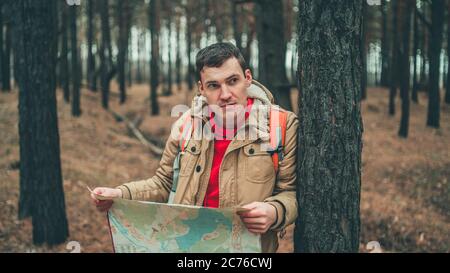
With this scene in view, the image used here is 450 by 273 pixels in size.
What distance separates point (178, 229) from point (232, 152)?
61 centimetres

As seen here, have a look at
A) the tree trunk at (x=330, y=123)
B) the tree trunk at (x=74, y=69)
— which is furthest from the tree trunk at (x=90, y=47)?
the tree trunk at (x=330, y=123)

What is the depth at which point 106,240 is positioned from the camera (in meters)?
7.70

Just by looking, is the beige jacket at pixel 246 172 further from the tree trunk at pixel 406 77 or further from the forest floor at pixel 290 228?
the tree trunk at pixel 406 77

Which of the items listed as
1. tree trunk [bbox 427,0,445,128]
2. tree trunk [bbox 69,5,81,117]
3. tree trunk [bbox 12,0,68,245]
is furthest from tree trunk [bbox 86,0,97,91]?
tree trunk [bbox 427,0,445,128]

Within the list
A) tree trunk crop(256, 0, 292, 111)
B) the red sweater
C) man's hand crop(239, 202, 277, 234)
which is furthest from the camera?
tree trunk crop(256, 0, 292, 111)

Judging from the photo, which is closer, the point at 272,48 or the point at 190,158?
the point at 190,158

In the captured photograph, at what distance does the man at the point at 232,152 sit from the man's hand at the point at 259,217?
0.11 feet

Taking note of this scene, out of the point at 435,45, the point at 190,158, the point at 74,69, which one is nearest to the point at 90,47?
the point at 74,69

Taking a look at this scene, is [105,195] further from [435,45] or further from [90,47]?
[90,47]

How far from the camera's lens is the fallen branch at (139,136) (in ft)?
46.8

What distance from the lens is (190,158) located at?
2805 millimetres

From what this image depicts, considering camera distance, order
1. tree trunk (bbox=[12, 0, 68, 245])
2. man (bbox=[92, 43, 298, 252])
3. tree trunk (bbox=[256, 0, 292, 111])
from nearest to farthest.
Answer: man (bbox=[92, 43, 298, 252]) → tree trunk (bbox=[12, 0, 68, 245]) → tree trunk (bbox=[256, 0, 292, 111])

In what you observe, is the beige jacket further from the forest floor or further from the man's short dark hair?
the forest floor

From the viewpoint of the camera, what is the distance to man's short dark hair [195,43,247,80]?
269cm
